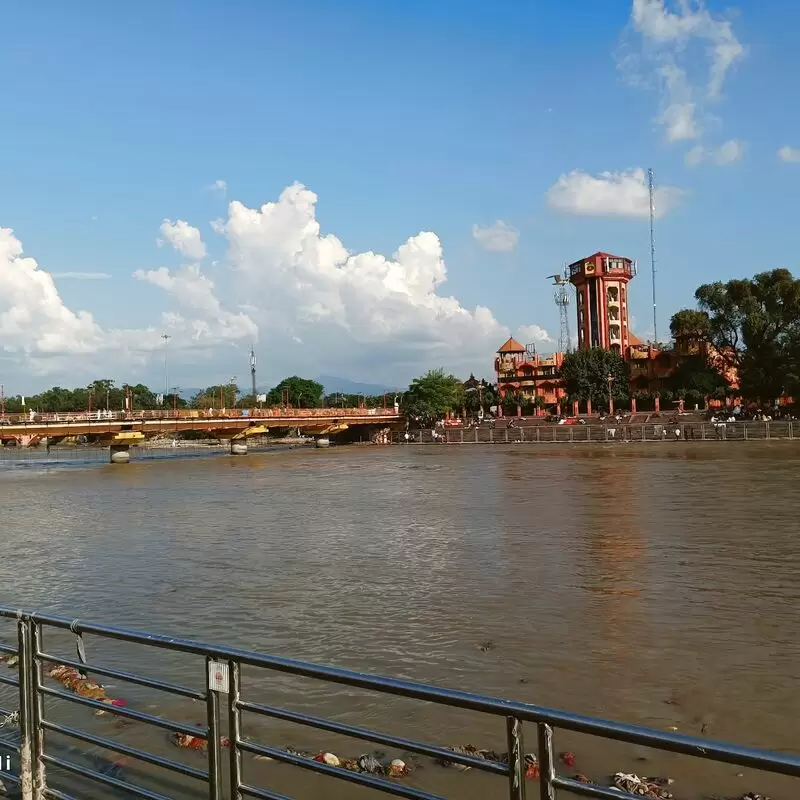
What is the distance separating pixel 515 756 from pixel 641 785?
3.95 metres

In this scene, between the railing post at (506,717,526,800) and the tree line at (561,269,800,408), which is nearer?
the railing post at (506,717,526,800)

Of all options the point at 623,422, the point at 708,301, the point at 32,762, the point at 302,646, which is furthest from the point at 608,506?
the point at 708,301

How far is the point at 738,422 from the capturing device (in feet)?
209

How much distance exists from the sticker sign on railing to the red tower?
9157cm

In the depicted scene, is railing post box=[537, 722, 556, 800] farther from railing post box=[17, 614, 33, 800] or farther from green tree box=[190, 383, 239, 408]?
green tree box=[190, 383, 239, 408]

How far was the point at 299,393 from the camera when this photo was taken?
449 feet

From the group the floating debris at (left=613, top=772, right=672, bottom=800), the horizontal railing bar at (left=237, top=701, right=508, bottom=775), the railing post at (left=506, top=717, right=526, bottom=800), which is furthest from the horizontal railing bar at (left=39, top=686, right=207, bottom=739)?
the floating debris at (left=613, top=772, right=672, bottom=800)

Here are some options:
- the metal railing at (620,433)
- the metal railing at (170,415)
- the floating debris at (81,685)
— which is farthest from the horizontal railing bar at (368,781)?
the metal railing at (620,433)

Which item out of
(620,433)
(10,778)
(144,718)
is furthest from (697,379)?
(144,718)

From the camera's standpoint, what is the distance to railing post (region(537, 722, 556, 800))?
2656 mm

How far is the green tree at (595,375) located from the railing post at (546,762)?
3251 inches

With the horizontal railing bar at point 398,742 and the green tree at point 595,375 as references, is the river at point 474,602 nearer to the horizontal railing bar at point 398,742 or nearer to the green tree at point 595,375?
the horizontal railing bar at point 398,742

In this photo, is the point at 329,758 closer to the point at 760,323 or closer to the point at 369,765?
the point at 369,765

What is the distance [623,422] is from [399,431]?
29831mm
